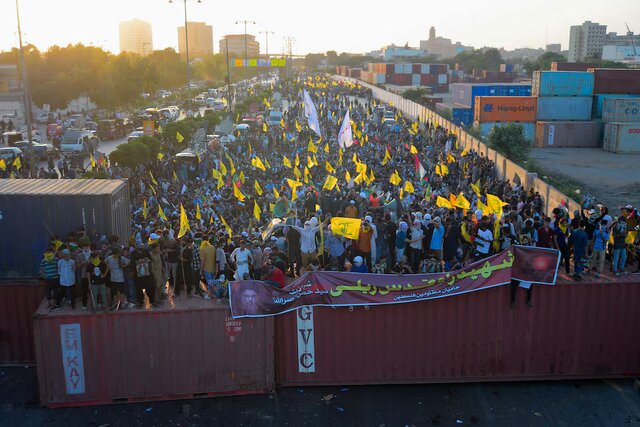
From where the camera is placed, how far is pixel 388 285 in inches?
403

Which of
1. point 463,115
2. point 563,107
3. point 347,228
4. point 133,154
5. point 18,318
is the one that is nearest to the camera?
point 18,318

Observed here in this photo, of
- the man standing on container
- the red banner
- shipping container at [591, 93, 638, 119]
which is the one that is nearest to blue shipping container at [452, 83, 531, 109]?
shipping container at [591, 93, 638, 119]

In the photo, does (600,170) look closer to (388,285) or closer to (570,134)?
(570,134)

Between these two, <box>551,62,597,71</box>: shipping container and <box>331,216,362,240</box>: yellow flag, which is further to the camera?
<box>551,62,597,71</box>: shipping container

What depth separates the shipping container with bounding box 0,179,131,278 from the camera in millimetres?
11469

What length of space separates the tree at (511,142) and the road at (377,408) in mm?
26345

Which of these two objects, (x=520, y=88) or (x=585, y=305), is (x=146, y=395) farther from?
(x=520, y=88)

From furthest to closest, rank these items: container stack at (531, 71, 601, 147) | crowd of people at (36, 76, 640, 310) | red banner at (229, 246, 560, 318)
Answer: container stack at (531, 71, 601, 147)
crowd of people at (36, 76, 640, 310)
red banner at (229, 246, 560, 318)

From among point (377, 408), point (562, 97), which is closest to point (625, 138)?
point (562, 97)

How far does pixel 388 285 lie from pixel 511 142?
27887 millimetres

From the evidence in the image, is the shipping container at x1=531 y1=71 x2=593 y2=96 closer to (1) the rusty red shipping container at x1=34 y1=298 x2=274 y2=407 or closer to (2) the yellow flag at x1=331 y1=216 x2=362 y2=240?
(2) the yellow flag at x1=331 y1=216 x2=362 y2=240

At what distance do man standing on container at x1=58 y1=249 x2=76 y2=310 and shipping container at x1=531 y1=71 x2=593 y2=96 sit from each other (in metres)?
45.9

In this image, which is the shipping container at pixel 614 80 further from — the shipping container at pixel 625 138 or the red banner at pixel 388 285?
the red banner at pixel 388 285

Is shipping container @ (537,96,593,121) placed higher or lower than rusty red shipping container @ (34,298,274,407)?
higher
